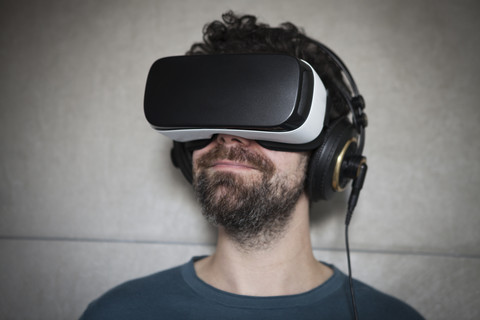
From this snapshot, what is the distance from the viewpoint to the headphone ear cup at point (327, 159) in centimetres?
Answer: 83

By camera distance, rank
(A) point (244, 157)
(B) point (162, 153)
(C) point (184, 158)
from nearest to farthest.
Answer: (A) point (244, 157), (C) point (184, 158), (B) point (162, 153)

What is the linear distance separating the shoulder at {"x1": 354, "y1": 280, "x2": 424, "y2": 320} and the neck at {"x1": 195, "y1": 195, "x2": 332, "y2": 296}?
0.10 m

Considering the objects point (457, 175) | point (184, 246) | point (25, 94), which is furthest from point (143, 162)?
point (457, 175)

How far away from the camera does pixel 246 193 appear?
824mm

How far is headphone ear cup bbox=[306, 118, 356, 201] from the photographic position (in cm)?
83

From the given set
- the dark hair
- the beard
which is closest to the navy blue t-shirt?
the beard

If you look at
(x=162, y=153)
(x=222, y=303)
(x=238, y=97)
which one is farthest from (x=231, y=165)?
(x=162, y=153)

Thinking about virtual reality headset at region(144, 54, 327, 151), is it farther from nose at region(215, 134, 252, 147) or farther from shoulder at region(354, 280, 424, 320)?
shoulder at region(354, 280, 424, 320)

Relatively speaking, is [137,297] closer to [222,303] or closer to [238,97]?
[222,303]

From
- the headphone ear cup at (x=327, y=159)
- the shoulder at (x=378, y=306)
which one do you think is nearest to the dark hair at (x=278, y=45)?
the headphone ear cup at (x=327, y=159)

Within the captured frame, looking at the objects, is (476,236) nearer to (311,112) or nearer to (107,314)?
(311,112)

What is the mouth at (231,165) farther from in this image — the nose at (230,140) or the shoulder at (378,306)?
the shoulder at (378,306)

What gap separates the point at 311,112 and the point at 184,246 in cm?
67

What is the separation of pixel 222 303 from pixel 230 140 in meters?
0.38
